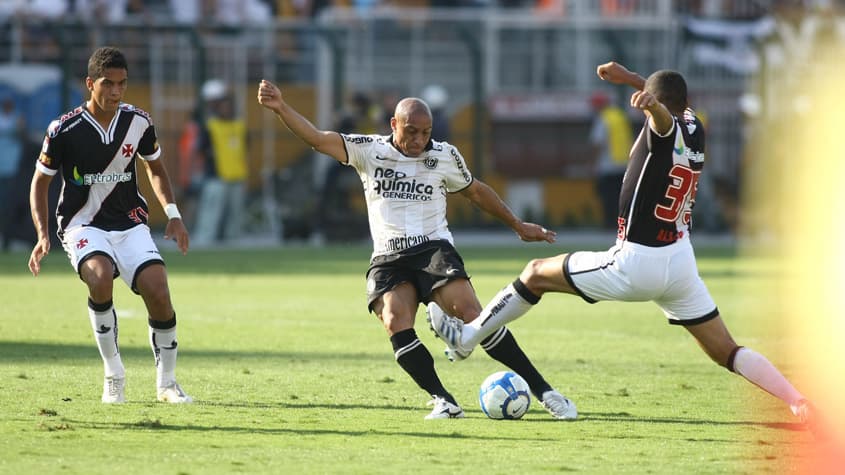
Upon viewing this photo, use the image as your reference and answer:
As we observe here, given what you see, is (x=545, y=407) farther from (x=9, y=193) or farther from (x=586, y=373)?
(x=9, y=193)

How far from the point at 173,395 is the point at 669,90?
3528 mm

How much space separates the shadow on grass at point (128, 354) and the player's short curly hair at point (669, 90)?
419 centimetres

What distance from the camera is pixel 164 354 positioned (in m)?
9.48

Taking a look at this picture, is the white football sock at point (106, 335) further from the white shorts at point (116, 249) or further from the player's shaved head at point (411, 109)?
the player's shaved head at point (411, 109)

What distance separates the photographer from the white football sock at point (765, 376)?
8469mm

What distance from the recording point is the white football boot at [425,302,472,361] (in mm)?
8750

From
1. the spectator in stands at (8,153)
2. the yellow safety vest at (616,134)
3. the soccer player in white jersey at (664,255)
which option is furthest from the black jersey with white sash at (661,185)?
the yellow safety vest at (616,134)

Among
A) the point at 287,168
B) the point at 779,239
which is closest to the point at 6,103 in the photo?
the point at 287,168

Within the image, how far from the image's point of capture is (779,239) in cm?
3050

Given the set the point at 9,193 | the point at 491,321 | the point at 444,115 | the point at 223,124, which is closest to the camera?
the point at 491,321

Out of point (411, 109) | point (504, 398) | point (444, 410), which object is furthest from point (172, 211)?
point (504, 398)

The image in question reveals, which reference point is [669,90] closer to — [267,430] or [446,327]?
[446,327]

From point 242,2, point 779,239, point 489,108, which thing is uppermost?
point 242,2

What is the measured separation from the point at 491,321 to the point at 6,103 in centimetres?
1951
